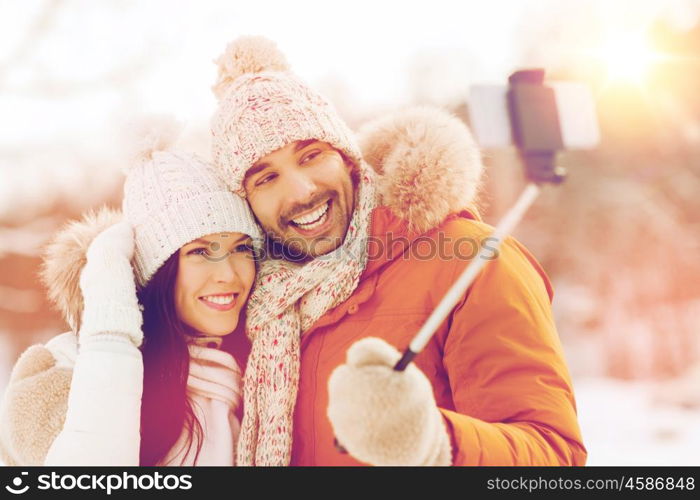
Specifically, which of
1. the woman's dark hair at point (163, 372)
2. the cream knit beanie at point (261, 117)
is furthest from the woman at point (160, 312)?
the cream knit beanie at point (261, 117)

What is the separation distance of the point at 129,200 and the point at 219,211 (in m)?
0.33

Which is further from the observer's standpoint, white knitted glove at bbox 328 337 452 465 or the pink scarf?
the pink scarf

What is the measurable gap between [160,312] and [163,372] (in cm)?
17

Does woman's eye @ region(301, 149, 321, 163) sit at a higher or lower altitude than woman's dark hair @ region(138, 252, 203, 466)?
higher

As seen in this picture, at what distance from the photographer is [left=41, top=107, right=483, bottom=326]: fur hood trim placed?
62.5 inches

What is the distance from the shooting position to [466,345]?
1412 millimetres

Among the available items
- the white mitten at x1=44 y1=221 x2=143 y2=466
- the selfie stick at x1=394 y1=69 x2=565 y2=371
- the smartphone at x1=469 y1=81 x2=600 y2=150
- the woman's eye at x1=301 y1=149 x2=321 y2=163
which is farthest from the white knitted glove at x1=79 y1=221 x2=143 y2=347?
the smartphone at x1=469 y1=81 x2=600 y2=150

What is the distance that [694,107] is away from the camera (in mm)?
5531

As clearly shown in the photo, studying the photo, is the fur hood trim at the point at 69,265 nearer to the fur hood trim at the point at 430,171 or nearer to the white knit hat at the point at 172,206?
the white knit hat at the point at 172,206

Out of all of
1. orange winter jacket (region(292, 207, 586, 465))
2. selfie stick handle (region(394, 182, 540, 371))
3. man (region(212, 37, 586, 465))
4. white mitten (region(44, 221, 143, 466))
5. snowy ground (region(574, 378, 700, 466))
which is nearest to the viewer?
selfie stick handle (region(394, 182, 540, 371))

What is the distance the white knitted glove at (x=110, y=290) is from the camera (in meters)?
1.55
